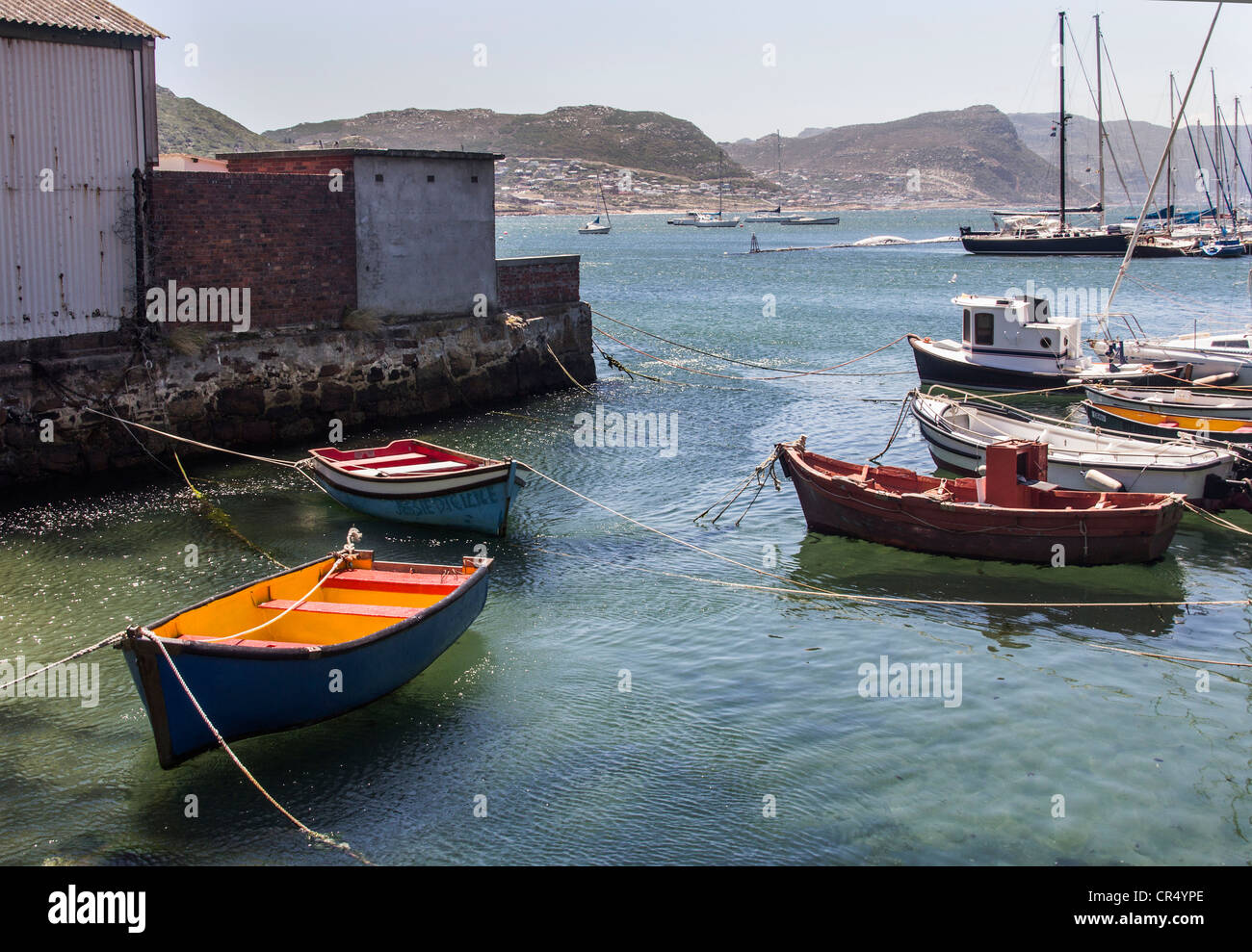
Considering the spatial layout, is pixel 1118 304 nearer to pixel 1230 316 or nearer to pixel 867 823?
pixel 1230 316

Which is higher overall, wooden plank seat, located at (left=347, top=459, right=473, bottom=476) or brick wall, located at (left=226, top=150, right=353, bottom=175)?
brick wall, located at (left=226, top=150, right=353, bottom=175)

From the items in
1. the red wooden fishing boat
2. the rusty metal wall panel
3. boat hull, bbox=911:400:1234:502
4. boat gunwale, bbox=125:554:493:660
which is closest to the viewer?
boat gunwale, bbox=125:554:493:660

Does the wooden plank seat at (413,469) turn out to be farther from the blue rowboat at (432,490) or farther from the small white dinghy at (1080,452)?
the small white dinghy at (1080,452)

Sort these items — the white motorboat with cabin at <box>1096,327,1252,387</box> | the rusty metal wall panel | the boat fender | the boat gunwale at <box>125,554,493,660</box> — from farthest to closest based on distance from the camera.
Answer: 1. the white motorboat with cabin at <box>1096,327,1252,387</box>
2. the rusty metal wall panel
3. the boat fender
4. the boat gunwale at <box>125,554,493,660</box>

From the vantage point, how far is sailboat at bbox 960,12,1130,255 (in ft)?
253

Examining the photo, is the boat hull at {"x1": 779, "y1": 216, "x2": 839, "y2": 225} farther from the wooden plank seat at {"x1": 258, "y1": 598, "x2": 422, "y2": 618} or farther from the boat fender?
the wooden plank seat at {"x1": 258, "y1": 598, "x2": 422, "y2": 618}

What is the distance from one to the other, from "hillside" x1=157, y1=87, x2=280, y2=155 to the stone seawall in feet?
330

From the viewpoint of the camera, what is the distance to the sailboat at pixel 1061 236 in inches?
3036

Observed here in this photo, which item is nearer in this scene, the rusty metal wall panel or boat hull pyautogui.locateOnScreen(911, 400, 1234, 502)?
boat hull pyautogui.locateOnScreen(911, 400, 1234, 502)

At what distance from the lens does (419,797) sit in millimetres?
10203

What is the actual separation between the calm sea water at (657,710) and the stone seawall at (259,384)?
1031 mm

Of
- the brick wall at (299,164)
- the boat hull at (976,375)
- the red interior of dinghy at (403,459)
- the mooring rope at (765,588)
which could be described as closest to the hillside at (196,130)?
the brick wall at (299,164)

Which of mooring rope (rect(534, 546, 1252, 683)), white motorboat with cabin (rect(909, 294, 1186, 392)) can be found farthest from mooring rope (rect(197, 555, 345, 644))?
white motorboat with cabin (rect(909, 294, 1186, 392))
